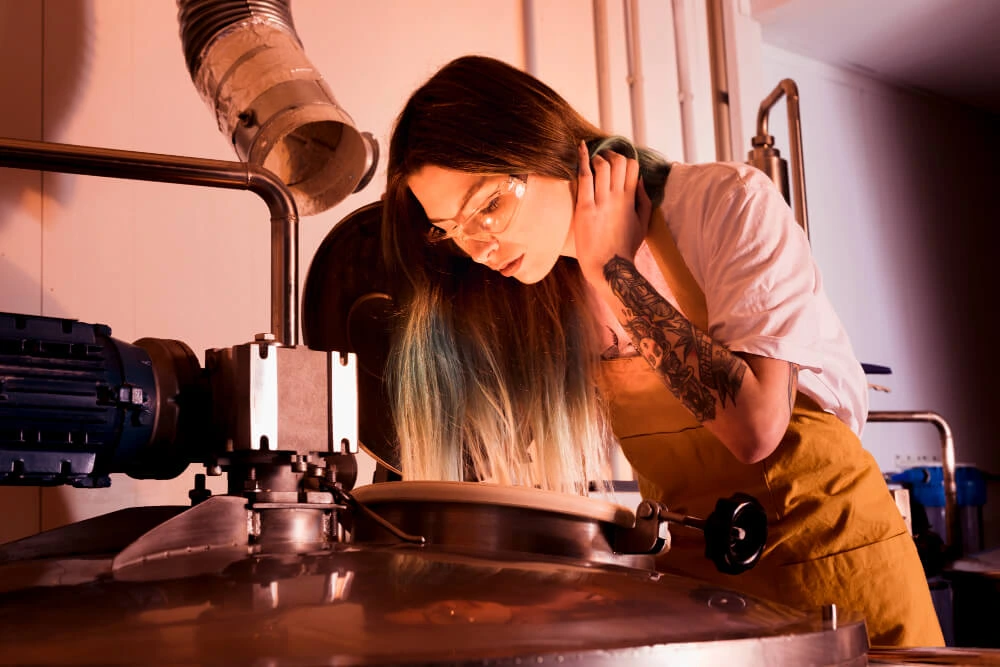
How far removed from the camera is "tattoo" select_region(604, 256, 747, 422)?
117cm

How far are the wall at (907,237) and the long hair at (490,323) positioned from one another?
160cm

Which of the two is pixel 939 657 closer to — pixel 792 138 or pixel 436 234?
pixel 436 234

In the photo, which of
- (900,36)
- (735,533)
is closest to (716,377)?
(735,533)

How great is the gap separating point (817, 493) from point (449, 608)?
0.75 m

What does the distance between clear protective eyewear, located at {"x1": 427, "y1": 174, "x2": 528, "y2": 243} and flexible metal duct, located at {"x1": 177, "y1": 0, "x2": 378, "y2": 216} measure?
25cm

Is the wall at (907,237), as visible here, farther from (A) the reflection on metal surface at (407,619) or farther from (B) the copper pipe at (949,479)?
(A) the reflection on metal surface at (407,619)

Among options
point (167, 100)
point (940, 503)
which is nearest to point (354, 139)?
point (167, 100)

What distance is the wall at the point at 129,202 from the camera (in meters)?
1.47

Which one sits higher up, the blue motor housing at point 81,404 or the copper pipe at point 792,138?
the copper pipe at point 792,138

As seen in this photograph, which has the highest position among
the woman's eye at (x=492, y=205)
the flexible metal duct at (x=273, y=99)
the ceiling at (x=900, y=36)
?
the ceiling at (x=900, y=36)

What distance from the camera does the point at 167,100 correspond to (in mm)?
1619

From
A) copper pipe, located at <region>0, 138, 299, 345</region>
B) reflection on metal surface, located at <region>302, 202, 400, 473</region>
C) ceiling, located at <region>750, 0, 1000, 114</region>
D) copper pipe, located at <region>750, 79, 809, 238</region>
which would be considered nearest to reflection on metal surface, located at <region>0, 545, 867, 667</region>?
copper pipe, located at <region>0, 138, 299, 345</region>

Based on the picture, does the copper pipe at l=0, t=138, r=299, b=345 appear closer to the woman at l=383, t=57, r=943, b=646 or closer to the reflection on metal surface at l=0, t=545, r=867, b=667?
the reflection on metal surface at l=0, t=545, r=867, b=667

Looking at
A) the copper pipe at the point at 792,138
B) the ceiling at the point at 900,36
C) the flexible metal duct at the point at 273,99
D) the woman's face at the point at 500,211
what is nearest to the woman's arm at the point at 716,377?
the woman's face at the point at 500,211
